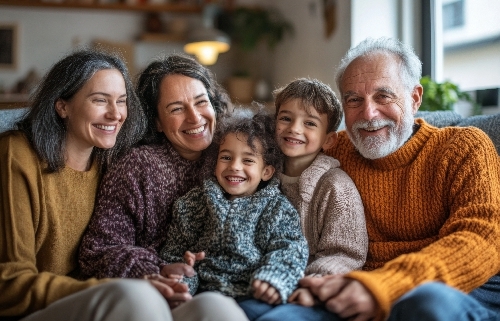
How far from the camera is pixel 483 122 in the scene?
6.51 ft

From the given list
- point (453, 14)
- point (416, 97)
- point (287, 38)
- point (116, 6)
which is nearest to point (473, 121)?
point (416, 97)

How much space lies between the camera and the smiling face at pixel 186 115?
6.11 ft

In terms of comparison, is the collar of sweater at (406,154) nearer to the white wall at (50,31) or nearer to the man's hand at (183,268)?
the man's hand at (183,268)

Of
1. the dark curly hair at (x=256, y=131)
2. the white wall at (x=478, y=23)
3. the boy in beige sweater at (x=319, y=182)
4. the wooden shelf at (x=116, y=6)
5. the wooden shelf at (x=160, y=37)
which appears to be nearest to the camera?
the boy in beige sweater at (x=319, y=182)

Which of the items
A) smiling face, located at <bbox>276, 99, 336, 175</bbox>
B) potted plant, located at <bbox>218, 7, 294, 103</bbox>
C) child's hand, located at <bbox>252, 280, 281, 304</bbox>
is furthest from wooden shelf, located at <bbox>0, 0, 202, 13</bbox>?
child's hand, located at <bbox>252, 280, 281, 304</bbox>

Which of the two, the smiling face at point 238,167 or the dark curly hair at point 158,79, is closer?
the smiling face at point 238,167

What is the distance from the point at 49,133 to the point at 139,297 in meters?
0.67

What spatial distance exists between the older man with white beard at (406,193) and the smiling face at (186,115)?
1.44ft

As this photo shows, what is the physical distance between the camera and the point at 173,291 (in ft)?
4.82

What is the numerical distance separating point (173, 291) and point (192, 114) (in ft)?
2.04

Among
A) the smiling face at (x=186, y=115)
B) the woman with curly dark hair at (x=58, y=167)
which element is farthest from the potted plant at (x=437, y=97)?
the woman with curly dark hair at (x=58, y=167)

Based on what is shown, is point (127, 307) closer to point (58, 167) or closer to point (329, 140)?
point (58, 167)

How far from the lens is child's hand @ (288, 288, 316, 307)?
4.73 feet

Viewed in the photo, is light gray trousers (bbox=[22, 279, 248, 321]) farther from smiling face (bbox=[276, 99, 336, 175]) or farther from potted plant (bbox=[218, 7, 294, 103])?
potted plant (bbox=[218, 7, 294, 103])
